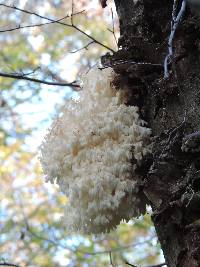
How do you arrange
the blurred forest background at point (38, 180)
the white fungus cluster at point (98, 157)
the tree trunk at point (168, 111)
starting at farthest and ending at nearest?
the blurred forest background at point (38, 180)
the white fungus cluster at point (98, 157)
the tree trunk at point (168, 111)

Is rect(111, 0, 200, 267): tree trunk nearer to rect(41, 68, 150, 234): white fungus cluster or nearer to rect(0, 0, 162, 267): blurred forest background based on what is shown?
rect(41, 68, 150, 234): white fungus cluster

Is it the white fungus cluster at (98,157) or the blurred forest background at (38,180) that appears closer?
the white fungus cluster at (98,157)

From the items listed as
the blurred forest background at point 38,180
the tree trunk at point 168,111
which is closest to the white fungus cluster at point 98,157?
the tree trunk at point 168,111

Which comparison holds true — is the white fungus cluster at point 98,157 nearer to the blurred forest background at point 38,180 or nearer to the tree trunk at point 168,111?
the tree trunk at point 168,111

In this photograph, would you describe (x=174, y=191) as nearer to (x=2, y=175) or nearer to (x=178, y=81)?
(x=178, y=81)

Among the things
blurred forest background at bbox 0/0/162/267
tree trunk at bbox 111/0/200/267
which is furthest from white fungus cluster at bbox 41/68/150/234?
blurred forest background at bbox 0/0/162/267

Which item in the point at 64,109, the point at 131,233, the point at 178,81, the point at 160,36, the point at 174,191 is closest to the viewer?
the point at 174,191

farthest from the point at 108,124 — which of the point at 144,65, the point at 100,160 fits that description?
the point at 144,65
